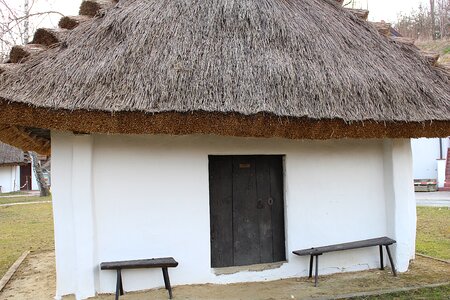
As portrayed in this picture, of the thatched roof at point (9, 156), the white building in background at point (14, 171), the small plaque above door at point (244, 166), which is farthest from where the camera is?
the white building in background at point (14, 171)

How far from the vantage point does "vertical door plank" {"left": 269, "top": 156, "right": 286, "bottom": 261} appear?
609cm

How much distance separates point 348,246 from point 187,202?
2.16 m

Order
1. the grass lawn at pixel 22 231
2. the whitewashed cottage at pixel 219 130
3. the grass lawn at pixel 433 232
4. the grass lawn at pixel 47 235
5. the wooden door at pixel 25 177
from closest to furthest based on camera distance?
1. the whitewashed cottage at pixel 219 130
2. the grass lawn at pixel 47 235
3. the grass lawn at pixel 433 232
4. the grass lawn at pixel 22 231
5. the wooden door at pixel 25 177

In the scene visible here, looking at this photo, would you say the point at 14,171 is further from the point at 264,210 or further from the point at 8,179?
the point at 264,210

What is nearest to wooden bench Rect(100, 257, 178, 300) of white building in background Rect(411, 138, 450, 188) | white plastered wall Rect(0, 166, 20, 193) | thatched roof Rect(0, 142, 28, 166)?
white building in background Rect(411, 138, 450, 188)

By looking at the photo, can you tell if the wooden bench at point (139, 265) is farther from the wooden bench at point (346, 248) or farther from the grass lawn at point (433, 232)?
the grass lawn at point (433, 232)

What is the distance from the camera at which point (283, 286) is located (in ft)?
18.1

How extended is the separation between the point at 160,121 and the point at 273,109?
119cm

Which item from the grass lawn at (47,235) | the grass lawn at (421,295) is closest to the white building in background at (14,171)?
the grass lawn at (47,235)

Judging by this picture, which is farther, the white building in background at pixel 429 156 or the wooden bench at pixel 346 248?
the white building in background at pixel 429 156

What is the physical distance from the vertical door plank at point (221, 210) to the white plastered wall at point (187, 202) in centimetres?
27

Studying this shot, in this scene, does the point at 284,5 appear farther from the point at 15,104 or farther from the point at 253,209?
the point at 15,104

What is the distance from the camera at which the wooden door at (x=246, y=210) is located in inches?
232

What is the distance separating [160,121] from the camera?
15.5 feet
